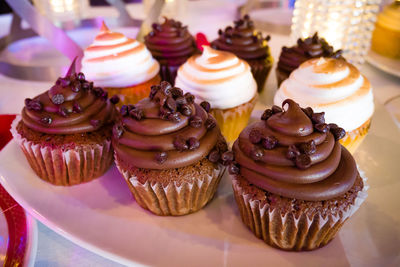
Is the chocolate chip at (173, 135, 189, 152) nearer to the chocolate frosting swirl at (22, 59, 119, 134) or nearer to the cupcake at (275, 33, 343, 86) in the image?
the chocolate frosting swirl at (22, 59, 119, 134)

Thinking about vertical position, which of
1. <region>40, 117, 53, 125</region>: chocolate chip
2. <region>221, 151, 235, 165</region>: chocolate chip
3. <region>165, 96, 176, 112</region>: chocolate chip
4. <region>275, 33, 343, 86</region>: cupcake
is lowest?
<region>275, 33, 343, 86</region>: cupcake

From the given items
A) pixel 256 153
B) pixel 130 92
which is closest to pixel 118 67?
pixel 130 92

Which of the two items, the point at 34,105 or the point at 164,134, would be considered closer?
the point at 164,134

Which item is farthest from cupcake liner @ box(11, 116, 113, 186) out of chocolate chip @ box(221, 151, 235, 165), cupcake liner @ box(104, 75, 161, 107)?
chocolate chip @ box(221, 151, 235, 165)

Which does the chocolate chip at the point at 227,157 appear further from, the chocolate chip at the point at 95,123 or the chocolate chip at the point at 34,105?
the chocolate chip at the point at 34,105

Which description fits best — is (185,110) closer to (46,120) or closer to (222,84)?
(222,84)

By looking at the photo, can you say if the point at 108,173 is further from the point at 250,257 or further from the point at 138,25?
the point at 138,25

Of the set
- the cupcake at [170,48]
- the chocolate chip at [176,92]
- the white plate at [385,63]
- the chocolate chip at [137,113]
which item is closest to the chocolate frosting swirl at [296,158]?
the chocolate chip at [176,92]
